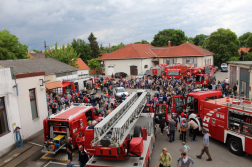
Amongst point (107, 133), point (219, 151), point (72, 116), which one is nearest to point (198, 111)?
point (219, 151)

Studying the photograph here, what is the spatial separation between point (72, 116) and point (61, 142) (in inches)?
56.0

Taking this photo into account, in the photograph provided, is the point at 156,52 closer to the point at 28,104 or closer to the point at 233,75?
the point at 233,75

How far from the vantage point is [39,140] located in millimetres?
12430

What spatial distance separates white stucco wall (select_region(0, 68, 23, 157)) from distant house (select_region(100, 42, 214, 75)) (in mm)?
33387

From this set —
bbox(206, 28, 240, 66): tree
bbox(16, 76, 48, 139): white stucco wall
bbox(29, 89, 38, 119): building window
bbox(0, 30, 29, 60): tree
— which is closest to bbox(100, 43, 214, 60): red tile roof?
bbox(206, 28, 240, 66): tree

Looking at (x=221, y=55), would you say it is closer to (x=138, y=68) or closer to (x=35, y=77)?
(x=138, y=68)

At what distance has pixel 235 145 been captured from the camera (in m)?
9.51

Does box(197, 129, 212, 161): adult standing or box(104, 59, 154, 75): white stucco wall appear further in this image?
box(104, 59, 154, 75): white stucco wall

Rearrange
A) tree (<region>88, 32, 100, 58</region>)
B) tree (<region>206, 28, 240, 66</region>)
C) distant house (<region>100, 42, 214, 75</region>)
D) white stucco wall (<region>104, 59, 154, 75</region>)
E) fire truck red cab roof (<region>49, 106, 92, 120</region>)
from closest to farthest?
fire truck red cab roof (<region>49, 106, 92, 120</region>) < distant house (<region>100, 42, 214, 75</region>) < white stucco wall (<region>104, 59, 154, 75</region>) < tree (<region>206, 28, 240, 66</region>) < tree (<region>88, 32, 100, 58</region>)

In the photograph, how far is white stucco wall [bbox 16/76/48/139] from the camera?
12.1 metres

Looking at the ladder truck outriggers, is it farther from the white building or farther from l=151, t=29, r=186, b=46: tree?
l=151, t=29, r=186, b=46: tree

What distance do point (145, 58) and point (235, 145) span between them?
36068mm

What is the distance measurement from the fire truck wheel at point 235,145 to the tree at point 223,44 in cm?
4812

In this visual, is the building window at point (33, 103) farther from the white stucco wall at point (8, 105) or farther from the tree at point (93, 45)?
the tree at point (93, 45)
